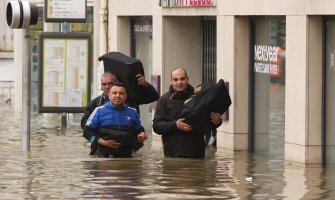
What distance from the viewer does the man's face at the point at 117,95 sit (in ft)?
62.0

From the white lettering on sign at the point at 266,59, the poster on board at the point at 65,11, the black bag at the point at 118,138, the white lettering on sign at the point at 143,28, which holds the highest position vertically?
the poster on board at the point at 65,11

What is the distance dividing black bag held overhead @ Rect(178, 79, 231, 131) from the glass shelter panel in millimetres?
3763

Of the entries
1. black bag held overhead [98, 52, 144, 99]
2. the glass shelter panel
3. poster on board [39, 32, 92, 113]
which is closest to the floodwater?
the glass shelter panel

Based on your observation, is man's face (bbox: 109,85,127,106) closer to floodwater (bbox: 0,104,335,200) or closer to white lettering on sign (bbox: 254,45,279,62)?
floodwater (bbox: 0,104,335,200)

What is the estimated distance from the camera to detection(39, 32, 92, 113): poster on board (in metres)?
30.4

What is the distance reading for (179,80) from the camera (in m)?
19.4

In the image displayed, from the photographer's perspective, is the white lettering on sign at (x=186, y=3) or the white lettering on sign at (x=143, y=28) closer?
the white lettering on sign at (x=186, y=3)

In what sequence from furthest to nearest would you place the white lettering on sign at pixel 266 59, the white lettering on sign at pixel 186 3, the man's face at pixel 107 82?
the white lettering on sign at pixel 186 3 < the white lettering on sign at pixel 266 59 < the man's face at pixel 107 82

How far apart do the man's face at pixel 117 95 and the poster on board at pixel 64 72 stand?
37.0 ft

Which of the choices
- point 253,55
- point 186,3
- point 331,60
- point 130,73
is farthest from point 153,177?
point 186,3

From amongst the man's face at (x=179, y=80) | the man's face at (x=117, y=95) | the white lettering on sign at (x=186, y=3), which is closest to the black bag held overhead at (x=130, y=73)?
the man's face at (x=179, y=80)

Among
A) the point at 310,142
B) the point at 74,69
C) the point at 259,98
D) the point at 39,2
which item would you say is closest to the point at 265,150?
the point at 259,98

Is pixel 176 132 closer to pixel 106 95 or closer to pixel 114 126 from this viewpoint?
pixel 114 126

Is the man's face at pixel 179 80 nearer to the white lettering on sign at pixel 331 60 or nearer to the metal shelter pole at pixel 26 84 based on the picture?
the white lettering on sign at pixel 331 60
